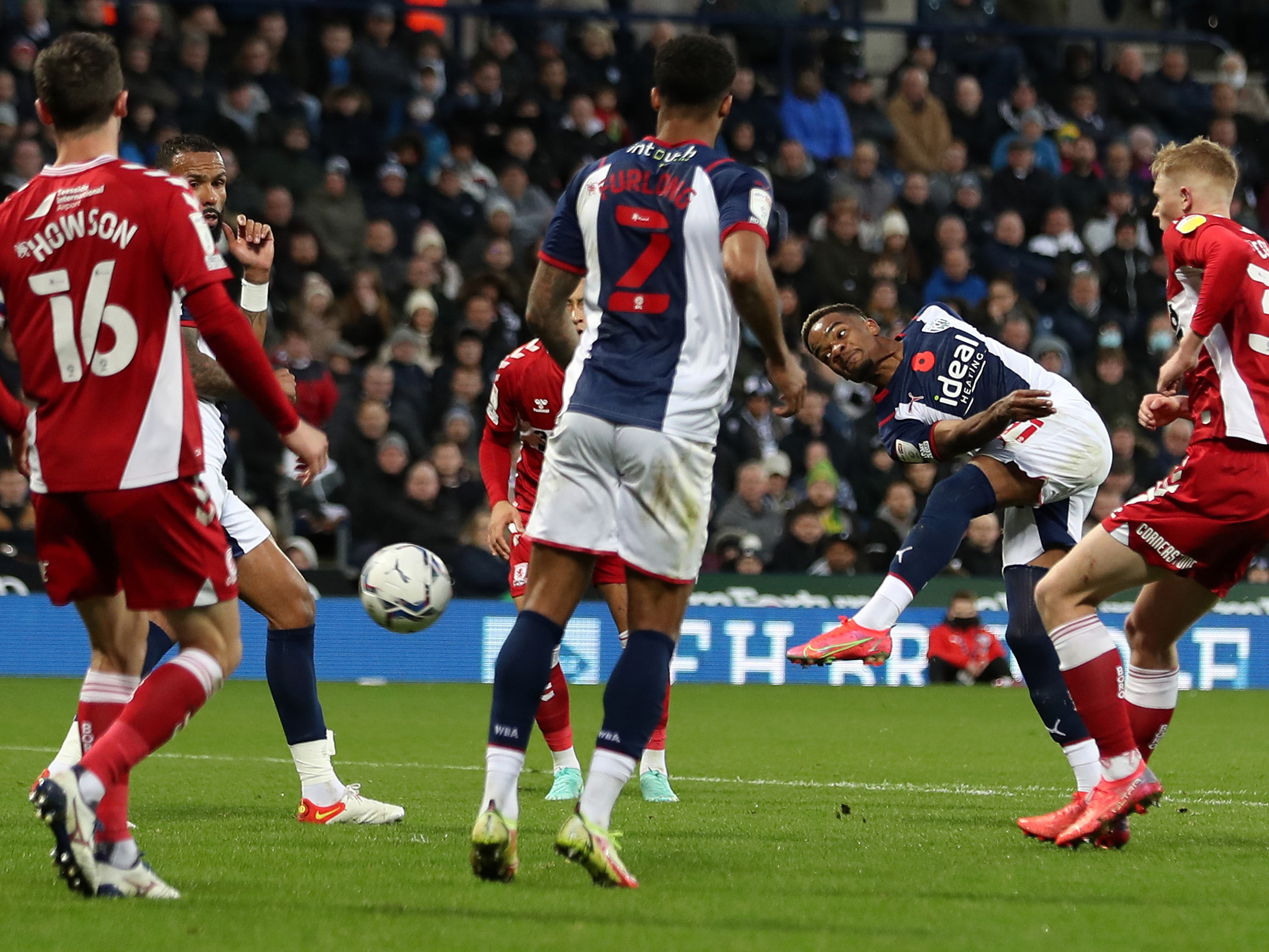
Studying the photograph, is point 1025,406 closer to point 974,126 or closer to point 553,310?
point 553,310

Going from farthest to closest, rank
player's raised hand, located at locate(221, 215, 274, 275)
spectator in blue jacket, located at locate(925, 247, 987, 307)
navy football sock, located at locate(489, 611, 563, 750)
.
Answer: spectator in blue jacket, located at locate(925, 247, 987, 307)
player's raised hand, located at locate(221, 215, 274, 275)
navy football sock, located at locate(489, 611, 563, 750)

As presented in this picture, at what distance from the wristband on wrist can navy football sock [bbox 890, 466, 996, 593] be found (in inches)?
96.2

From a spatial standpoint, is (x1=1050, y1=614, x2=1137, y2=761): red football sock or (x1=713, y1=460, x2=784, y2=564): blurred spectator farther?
(x1=713, y1=460, x2=784, y2=564): blurred spectator

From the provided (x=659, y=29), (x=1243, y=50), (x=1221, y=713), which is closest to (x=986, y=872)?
(x=1221, y=713)

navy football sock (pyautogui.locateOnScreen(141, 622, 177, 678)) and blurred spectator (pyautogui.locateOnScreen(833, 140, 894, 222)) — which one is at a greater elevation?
blurred spectator (pyautogui.locateOnScreen(833, 140, 894, 222))

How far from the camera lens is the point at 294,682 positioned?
636 cm

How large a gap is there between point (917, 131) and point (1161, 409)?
1407cm

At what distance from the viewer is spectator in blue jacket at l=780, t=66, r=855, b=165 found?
1920 cm

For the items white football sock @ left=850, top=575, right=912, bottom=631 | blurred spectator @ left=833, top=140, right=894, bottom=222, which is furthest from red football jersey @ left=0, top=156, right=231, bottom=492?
blurred spectator @ left=833, top=140, right=894, bottom=222

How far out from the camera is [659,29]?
19219 millimetres

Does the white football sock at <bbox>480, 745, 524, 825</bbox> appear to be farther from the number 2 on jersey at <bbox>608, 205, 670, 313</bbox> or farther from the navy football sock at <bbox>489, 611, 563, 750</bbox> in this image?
the number 2 on jersey at <bbox>608, 205, 670, 313</bbox>

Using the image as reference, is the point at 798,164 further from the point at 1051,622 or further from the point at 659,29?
the point at 1051,622

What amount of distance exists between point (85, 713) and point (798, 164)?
1429 centimetres

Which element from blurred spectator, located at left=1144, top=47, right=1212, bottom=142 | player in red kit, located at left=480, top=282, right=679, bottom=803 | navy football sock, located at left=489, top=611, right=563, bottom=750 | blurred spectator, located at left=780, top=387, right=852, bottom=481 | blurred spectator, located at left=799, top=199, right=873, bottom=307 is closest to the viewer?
navy football sock, located at left=489, top=611, right=563, bottom=750
